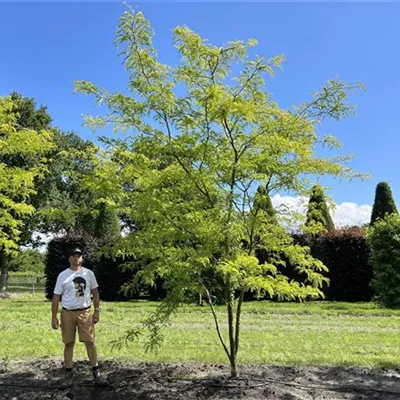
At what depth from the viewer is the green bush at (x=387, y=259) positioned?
14.3 m

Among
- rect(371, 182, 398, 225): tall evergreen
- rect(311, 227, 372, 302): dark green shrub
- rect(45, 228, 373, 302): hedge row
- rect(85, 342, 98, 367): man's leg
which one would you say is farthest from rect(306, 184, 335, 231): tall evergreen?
rect(371, 182, 398, 225): tall evergreen

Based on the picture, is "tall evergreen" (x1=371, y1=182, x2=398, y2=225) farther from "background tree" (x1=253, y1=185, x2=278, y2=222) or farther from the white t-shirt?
the white t-shirt

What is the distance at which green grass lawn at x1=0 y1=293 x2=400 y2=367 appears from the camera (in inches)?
249

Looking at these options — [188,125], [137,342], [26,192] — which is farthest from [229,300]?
[26,192]

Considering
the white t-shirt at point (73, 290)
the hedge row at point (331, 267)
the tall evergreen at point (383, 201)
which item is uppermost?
the tall evergreen at point (383, 201)

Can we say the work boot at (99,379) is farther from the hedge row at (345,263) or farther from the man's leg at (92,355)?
the hedge row at (345,263)

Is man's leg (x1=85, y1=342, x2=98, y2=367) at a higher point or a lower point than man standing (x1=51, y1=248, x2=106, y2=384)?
lower

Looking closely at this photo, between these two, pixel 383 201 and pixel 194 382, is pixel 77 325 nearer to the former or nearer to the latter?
pixel 194 382

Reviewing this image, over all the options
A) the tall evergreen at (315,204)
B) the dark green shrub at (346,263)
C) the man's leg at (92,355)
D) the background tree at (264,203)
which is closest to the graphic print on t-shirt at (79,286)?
the man's leg at (92,355)

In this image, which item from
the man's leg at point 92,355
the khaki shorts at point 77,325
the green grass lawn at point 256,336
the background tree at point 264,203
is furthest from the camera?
the green grass lawn at point 256,336

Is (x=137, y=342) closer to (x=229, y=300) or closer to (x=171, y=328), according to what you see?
(x=171, y=328)

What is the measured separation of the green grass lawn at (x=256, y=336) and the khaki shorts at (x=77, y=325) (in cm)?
115

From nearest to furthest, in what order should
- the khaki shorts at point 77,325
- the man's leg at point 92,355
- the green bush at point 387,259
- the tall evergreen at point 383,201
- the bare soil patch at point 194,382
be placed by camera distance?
the bare soil patch at point 194,382
the man's leg at point 92,355
the khaki shorts at point 77,325
the green bush at point 387,259
the tall evergreen at point 383,201

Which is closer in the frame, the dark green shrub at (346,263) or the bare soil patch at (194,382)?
the bare soil patch at (194,382)
